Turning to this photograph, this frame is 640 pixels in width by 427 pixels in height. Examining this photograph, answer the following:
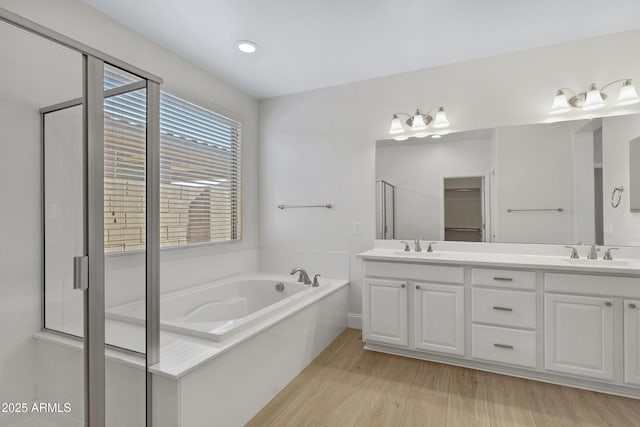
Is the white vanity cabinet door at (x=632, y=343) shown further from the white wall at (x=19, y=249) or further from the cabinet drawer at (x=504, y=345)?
the white wall at (x=19, y=249)

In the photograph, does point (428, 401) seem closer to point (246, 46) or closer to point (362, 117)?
point (362, 117)

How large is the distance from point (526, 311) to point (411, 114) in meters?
1.89

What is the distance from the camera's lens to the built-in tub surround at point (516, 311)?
2.00 metres

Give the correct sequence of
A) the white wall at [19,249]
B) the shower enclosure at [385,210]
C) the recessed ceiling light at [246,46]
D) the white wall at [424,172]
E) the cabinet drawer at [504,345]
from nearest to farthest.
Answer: the white wall at [19,249] < the cabinet drawer at [504,345] < the recessed ceiling light at [246,46] < the white wall at [424,172] < the shower enclosure at [385,210]

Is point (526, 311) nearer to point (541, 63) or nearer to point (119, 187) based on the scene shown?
point (541, 63)

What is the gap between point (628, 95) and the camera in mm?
2299

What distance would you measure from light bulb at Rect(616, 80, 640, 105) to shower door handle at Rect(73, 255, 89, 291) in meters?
3.42

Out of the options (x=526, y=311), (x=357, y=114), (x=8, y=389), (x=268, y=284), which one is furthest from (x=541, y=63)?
(x=8, y=389)

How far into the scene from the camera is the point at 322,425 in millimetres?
1765

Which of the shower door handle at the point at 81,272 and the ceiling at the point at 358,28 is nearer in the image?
the shower door handle at the point at 81,272

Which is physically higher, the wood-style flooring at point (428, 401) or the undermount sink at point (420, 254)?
the undermount sink at point (420, 254)

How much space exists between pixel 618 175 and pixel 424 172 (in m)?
1.38

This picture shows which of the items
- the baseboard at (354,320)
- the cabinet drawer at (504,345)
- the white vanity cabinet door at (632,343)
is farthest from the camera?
the baseboard at (354,320)

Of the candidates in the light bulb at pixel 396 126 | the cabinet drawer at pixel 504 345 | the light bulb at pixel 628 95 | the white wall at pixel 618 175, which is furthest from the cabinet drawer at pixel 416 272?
the light bulb at pixel 628 95
